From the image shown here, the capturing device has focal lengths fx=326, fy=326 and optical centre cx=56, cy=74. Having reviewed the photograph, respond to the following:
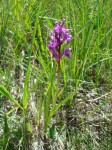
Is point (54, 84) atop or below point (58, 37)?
below

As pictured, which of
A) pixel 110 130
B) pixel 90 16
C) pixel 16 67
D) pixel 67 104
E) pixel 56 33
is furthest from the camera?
pixel 90 16

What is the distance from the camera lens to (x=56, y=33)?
1393 millimetres

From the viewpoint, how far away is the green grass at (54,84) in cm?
148

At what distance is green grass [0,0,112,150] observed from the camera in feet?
4.87

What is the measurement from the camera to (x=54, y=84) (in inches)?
70.5

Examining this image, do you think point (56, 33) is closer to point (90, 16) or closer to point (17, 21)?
point (17, 21)

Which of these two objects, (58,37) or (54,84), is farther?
(54,84)

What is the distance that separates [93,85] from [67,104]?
20 cm

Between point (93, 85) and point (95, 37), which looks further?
point (95, 37)

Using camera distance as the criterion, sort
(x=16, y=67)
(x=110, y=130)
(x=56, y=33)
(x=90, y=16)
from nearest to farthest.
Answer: (x=56, y=33), (x=110, y=130), (x=16, y=67), (x=90, y=16)

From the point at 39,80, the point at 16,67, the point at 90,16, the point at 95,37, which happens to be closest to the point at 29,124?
the point at 39,80

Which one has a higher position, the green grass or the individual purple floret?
Result: the individual purple floret

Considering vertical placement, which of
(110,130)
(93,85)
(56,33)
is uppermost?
(56,33)

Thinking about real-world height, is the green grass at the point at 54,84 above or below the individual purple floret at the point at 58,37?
below
